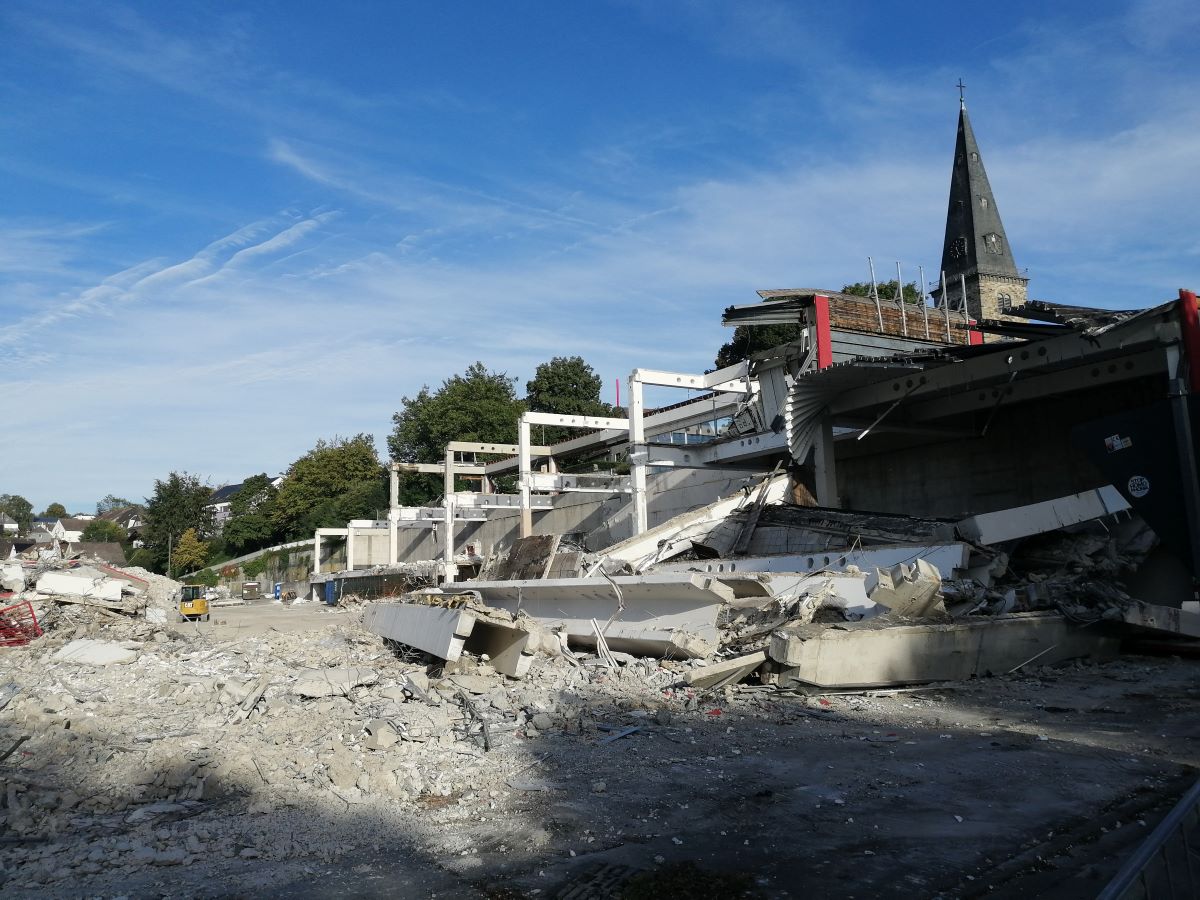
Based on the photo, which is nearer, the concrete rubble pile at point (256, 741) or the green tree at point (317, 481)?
the concrete rubble pile at point (256, 741)

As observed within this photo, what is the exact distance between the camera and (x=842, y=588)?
10.5m

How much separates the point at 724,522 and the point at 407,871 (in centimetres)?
1372

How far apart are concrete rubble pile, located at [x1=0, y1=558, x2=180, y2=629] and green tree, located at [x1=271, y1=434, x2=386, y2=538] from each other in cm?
4063

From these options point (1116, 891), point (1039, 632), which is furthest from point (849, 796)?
point (1039, 632)

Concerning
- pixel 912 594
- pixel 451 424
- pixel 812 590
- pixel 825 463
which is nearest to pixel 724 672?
pixel 812 590

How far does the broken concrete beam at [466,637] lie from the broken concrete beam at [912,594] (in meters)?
4.00

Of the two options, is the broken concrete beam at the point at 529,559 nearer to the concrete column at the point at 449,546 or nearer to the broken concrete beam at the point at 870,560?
the broken concrete beam at the point at 870,560

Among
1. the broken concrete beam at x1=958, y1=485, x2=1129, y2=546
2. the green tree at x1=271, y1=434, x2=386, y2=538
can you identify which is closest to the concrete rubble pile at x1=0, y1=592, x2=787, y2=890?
the broken concrete beam at x1=958, y1=485, x2=1129, y2=546

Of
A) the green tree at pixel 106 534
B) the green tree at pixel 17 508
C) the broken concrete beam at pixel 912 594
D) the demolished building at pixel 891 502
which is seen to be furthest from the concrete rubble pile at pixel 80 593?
the green tree at pixel 17 508

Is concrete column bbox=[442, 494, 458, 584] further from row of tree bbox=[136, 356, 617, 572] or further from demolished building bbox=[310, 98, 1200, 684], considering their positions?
row of tree bbox=[136, 356, 617, 572]

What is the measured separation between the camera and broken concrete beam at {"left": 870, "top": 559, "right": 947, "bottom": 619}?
9.66 meters

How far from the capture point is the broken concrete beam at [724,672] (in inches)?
351

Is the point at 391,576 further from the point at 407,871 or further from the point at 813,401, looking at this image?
the point at 407,871

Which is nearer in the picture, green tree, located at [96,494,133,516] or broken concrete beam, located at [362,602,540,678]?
broken concrete beam, located at [362,602,540,678]
